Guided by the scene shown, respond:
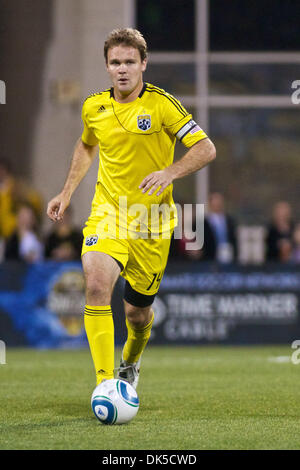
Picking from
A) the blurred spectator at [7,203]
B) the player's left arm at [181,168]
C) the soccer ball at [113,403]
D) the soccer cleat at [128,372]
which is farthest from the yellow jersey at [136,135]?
the blurred spectator at [7,203]

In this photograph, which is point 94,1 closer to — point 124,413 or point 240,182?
point 240,182

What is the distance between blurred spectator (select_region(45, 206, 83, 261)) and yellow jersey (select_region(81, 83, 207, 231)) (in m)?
6.41

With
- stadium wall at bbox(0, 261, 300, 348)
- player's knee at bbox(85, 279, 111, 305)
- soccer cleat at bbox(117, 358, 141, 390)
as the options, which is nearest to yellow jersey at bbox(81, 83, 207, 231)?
player's knee at bbox(85, 279, 111, 305)

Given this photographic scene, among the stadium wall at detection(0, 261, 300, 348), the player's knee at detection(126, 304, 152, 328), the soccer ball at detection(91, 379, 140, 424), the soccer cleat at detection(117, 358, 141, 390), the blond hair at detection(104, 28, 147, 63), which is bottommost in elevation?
the stadium wall at detection(0, 261, 300, 348)

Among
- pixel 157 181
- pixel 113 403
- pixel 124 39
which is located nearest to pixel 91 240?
pixel 157 181

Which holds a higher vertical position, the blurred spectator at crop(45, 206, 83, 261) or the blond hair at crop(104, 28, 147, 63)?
the blond hair at crop(104, 28, 147, 63)

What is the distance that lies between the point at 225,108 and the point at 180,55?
126 centimetres

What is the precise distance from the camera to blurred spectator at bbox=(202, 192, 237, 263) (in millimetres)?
13312

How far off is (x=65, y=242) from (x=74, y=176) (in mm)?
6312

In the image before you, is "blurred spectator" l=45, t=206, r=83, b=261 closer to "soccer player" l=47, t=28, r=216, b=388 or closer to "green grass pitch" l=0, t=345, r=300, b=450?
"green grass pitch" l=0, t=345, r=300, b=450

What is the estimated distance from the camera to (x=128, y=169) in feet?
21.5

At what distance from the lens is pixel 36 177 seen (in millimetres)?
17250

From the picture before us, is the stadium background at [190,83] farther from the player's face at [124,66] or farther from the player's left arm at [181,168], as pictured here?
the player's left arm at [181,168]
